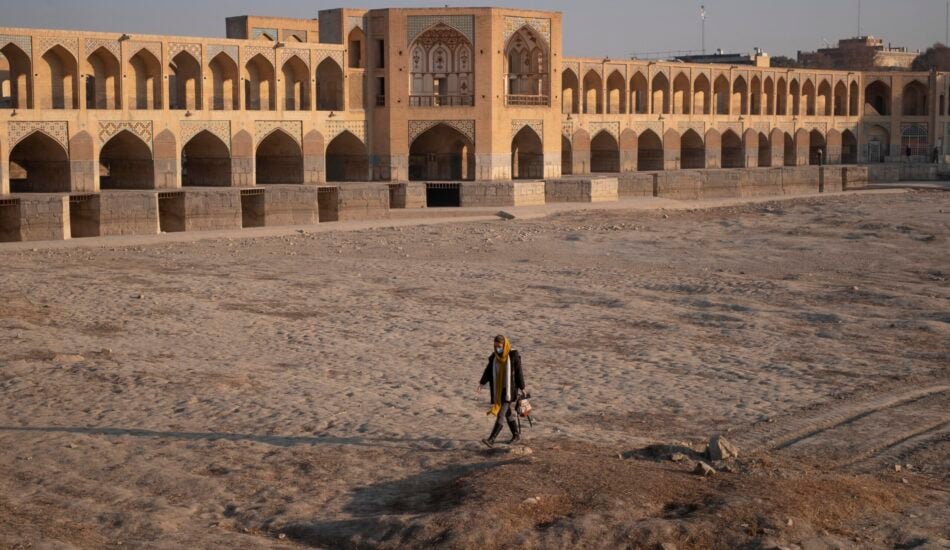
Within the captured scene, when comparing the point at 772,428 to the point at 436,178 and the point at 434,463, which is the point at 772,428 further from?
the point at 436,178

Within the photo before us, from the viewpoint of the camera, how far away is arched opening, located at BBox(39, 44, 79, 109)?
75.3ft

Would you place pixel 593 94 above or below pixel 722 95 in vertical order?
below

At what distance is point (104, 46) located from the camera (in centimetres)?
2333

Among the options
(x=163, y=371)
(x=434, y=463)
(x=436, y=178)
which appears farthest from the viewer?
(x=436, y=178)

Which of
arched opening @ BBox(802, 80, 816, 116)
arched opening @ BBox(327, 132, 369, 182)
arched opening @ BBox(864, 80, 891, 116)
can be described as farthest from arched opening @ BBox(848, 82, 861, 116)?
arched opening @ BBox(327, 132, 369, 182)

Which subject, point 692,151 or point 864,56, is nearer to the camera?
point 692,151

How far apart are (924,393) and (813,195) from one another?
24.9m

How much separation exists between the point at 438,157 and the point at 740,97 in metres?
14.2

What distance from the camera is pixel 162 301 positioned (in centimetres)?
1451

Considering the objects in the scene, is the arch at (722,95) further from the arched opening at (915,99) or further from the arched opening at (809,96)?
the arched opening at (915,99)

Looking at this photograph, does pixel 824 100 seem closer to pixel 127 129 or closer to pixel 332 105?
Answer: pixel 332 105

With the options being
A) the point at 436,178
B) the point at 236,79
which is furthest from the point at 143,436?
the point at 436,178

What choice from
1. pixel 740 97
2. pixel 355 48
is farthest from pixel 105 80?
pixel 740 97

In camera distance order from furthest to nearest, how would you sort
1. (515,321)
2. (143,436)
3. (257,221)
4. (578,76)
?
1. (578,76)
2. (257,221)
3. (515,321)
4. (143,436)
